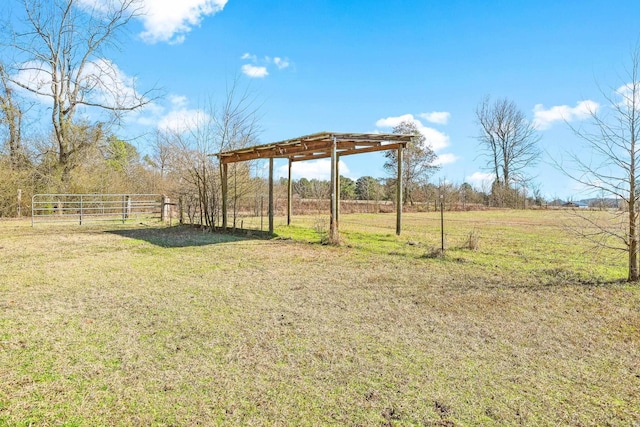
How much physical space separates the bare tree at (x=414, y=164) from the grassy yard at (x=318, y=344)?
74.0 feet

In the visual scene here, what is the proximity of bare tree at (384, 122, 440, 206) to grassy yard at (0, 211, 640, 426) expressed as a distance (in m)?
22.5

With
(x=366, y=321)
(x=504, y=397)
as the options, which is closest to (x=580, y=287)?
(x=366, y=321)

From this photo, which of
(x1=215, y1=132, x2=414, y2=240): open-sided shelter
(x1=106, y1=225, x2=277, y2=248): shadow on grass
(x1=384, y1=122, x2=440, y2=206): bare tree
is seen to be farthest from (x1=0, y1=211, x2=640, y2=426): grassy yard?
(x1=384, y1=122, x2=440, y2=206): bare tree

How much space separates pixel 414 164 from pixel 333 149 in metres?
21.2

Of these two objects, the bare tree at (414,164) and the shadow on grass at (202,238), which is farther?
the bare tree at (414,164)

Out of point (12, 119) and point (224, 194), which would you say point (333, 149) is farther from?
point (12, 119)

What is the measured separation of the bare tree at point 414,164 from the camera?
27.7 meters

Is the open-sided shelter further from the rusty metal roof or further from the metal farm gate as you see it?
the metal farm gate

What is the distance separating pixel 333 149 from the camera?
8055 mm

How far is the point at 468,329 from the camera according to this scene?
3057mm

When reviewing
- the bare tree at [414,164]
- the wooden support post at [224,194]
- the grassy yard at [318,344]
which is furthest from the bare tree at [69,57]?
the bare tree at [414,164]

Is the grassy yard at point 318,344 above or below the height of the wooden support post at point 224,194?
below

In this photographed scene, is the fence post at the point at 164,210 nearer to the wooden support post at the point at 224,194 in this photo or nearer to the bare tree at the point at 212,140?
the bare tree at the point at 212,140

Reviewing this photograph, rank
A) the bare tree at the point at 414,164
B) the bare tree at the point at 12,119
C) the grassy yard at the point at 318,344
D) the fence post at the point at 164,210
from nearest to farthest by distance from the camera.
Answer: the grassy yard at the point at 318,344
the fence post at the point at 164,210
the bare tree at the point at 12,119
the bare tree at the point at 414,164
